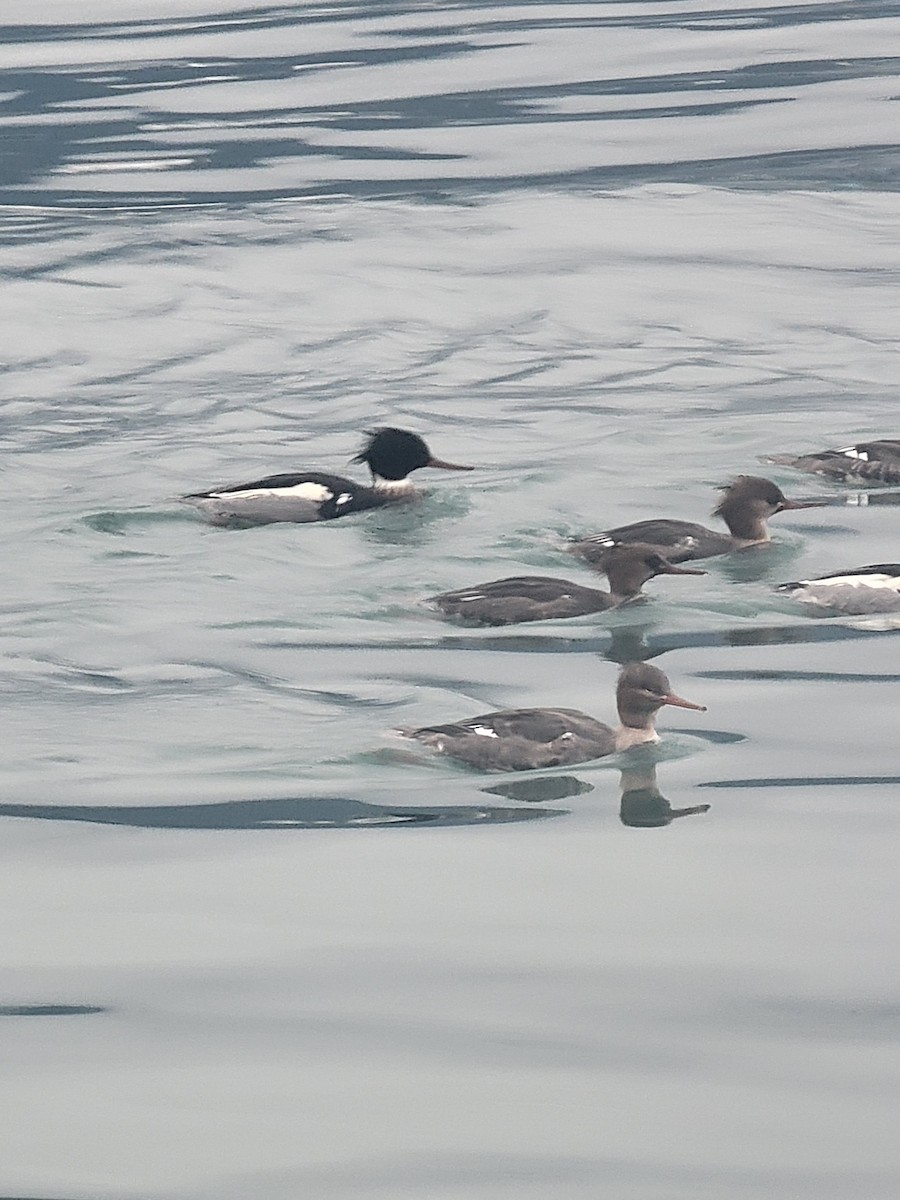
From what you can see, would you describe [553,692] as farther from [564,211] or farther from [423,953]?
[564,211]

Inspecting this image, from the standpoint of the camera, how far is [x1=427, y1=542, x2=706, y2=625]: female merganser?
10219mm

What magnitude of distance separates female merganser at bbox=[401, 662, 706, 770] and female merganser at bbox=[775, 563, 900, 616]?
183 centimetres

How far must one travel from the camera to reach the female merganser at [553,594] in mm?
10219

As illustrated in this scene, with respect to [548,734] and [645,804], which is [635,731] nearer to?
[548,734]

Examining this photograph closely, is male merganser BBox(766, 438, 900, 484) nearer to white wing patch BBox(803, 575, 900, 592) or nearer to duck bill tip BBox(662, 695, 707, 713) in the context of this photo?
white wing patch BBox(803, 575, 900, 592)

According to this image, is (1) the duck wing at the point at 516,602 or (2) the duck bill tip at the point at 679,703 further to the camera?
(1) the duck wing at the point at 516,602

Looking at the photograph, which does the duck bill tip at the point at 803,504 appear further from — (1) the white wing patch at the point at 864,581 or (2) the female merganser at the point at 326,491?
(2) the female merganser at the point at 326,491

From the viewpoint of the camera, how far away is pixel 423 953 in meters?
6.43

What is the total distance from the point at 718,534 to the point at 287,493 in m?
2.26

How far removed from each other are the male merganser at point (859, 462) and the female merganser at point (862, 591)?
216cm

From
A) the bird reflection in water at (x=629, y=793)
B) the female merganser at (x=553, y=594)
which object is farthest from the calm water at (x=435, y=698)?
the female merganser at (x=553, y=594)

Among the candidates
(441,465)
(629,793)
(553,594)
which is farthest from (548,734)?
(441,465)

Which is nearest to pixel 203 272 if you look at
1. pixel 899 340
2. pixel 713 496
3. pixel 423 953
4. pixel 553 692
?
pixel 899 340

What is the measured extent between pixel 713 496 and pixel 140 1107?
7.99 m
